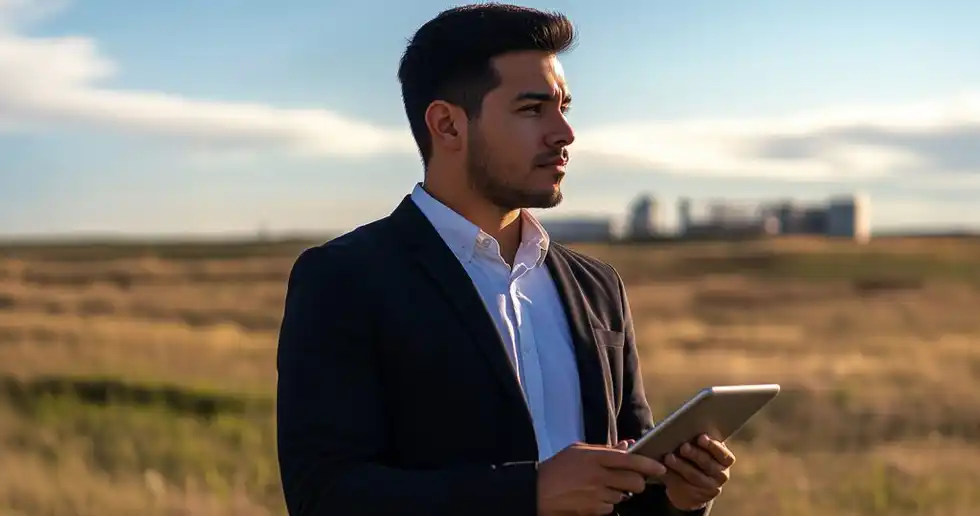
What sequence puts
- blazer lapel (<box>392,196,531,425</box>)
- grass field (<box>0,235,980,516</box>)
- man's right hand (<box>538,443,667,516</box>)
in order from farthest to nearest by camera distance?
grass field (<box>0,235,980,516</box>), blazer lapel (<box>392,196,531,425</box>), man's right hand (<box>538,443,667,516</box>)

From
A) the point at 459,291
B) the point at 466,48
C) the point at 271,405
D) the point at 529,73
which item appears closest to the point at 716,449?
the point at 459,291

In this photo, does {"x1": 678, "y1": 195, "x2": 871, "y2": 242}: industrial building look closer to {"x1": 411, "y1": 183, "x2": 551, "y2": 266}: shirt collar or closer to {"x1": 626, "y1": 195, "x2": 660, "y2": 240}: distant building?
{"x1": 626, "y1": 195, "x2": 660, "y2": 240}: distant building

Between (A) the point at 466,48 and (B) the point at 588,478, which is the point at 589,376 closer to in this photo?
(B) the point at 588,478

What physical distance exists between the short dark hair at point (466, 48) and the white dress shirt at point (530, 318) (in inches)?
8.2

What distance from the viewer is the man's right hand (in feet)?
8.18

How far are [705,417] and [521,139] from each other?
0.65 m

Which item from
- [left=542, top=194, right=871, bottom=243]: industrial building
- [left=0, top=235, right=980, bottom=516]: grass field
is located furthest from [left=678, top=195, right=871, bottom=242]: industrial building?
[left=0, top=235, right=980, bottom=516]: grass field

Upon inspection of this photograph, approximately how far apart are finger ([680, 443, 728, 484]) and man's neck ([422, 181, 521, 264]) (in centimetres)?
54

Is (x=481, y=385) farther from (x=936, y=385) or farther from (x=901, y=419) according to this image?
(x=936, y=385)

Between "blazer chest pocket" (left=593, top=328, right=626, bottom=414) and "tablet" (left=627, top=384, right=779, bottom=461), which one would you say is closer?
"tablet" (left=627, top=384, right=779, bottom=461)

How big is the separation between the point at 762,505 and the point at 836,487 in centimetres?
117

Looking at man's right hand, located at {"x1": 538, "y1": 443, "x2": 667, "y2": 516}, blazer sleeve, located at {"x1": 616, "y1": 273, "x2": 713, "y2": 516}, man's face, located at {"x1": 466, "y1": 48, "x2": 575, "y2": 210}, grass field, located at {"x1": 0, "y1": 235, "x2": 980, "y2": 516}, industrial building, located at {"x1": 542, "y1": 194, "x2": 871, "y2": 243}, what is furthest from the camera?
industrial building, located at {"x1": 542, "y1": 194, "x2": 871, "y2": 243}

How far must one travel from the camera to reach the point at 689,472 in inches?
107

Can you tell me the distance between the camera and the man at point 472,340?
256 cm
